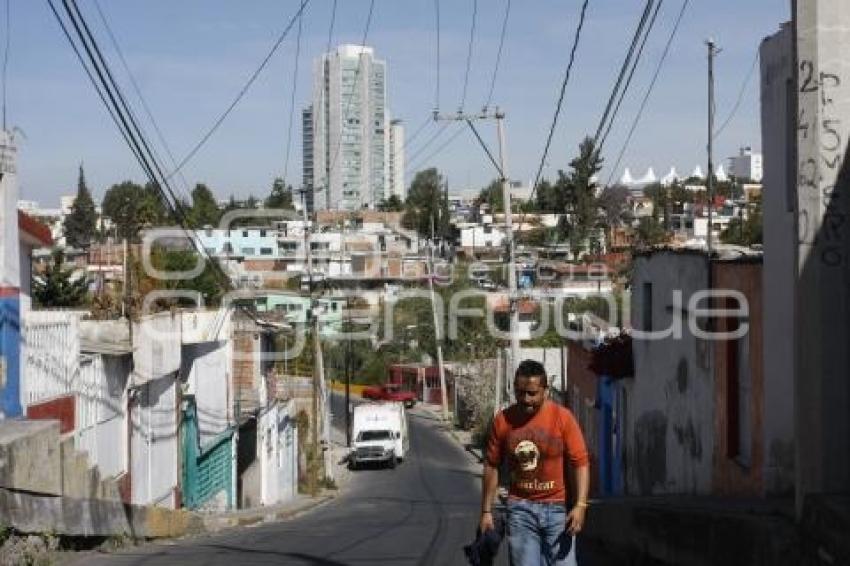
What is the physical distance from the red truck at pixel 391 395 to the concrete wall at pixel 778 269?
66.8 meters

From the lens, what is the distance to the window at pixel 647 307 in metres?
18.4

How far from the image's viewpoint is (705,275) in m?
14.1

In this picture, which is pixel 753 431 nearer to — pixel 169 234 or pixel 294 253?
pixel 169 234

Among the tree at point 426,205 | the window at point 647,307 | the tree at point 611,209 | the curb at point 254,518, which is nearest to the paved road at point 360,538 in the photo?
the curb at point 254,518

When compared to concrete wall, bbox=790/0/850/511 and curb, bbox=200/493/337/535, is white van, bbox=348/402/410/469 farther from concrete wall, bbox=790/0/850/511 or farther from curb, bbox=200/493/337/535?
concrete wall, bbox=790/0/850/511

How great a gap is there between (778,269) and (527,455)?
14.9 ft

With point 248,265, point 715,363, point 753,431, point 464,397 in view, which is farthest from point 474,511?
point 248,265

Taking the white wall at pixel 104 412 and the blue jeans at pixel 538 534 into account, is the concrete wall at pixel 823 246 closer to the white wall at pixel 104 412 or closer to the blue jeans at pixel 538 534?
the blue jeans at pixel 538 534

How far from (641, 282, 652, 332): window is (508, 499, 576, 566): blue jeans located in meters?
11.6

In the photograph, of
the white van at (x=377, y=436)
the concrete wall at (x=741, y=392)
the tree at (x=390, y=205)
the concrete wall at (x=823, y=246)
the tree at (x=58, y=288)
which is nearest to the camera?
the concrete wall at (x=823, y=246)

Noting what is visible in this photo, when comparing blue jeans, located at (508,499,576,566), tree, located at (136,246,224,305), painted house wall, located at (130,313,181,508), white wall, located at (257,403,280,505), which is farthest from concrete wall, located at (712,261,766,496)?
tree, located at (136,246,224,305)

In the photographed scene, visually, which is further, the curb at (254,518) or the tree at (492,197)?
the tree at (492,197)

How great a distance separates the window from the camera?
1839cm

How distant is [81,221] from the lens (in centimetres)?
10575
